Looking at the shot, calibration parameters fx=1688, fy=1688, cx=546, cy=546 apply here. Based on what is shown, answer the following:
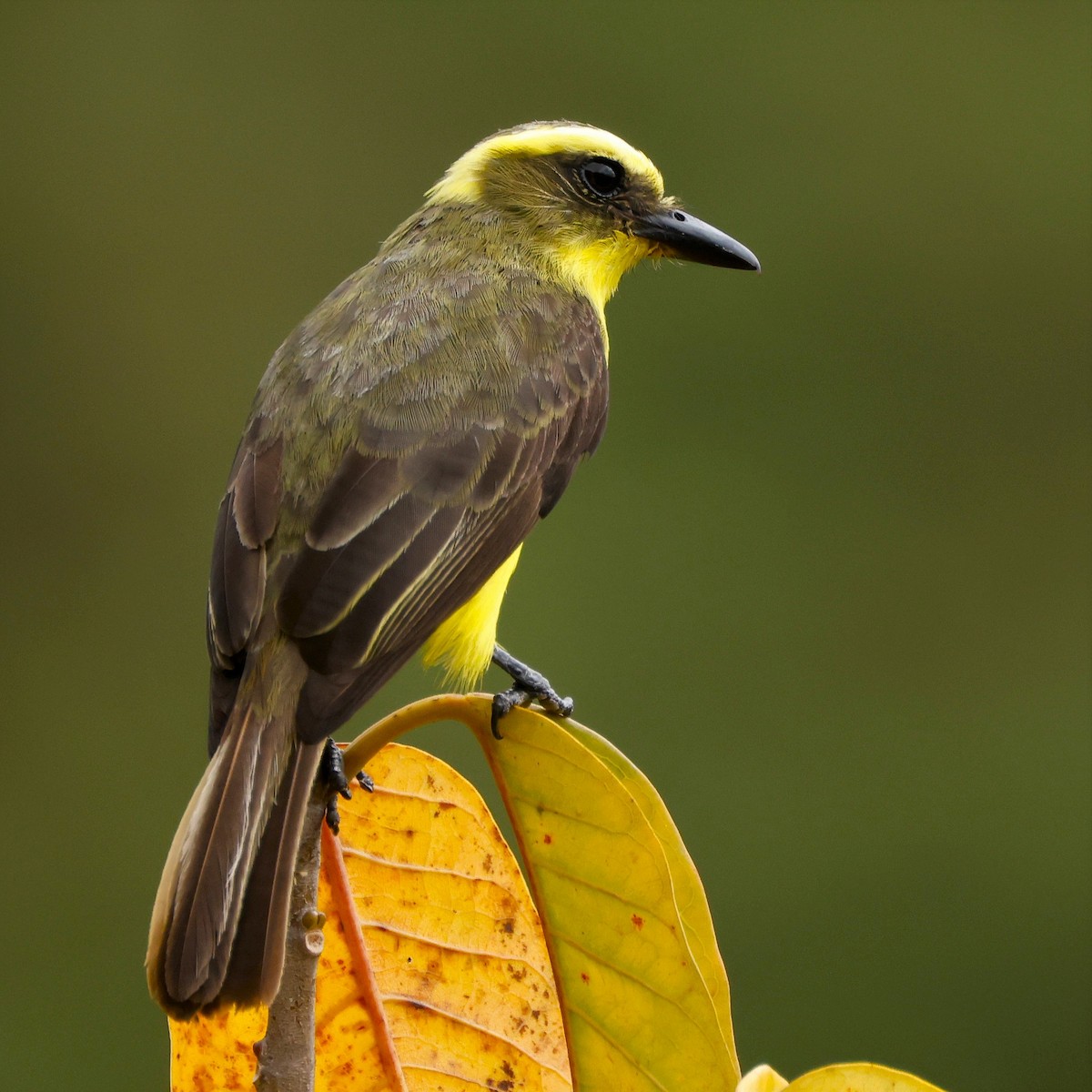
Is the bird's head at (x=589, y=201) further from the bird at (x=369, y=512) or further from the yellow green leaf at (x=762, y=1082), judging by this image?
the yellow green leaf at (x=762, y=1082)

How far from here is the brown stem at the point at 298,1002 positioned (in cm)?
159

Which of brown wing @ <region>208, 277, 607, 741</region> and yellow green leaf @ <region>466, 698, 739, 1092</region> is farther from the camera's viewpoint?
brown wing @ <region>208, 277, 607, 741</region>

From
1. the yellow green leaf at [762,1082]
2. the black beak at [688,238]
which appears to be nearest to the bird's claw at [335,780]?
the yellow green leaf at [762,1082]

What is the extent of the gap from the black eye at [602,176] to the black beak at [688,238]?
81 millimetres

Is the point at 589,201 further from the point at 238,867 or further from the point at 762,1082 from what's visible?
the point at 762,1082

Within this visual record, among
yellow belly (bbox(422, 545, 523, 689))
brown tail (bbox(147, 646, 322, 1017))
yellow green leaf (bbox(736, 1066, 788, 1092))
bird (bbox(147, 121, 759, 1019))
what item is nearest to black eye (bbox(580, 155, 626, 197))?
bird (bbox(147, 121, 759, 1019))

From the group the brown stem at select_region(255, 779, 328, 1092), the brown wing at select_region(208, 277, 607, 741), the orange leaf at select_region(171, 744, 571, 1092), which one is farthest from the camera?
the brown wing at select_region(208, 277, 607, 741)

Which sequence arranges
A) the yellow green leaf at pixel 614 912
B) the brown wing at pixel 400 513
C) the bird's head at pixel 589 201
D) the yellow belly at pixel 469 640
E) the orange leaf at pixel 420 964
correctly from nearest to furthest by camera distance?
the yellow green leaf at pixel 614 912
the orange leaf at pixel 420 964
the brown wing at pixel 400 513
the yellow belly at pixel 469 640
the bird's head at pixel 589 201

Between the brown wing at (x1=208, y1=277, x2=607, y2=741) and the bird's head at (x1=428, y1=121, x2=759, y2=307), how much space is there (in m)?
0.42

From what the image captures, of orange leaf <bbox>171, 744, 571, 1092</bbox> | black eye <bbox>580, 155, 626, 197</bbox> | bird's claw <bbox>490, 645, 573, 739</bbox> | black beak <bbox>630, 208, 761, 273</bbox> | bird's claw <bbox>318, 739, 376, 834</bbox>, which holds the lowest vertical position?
orange leaf <bbox>171, 744, 571, 1092</bbox>

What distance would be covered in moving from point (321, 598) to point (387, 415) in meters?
0.33

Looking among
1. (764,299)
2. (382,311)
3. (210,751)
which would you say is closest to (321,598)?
(210,751)

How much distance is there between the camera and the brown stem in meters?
1.59

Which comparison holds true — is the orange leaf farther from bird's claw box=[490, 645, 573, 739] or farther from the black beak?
the black beak
